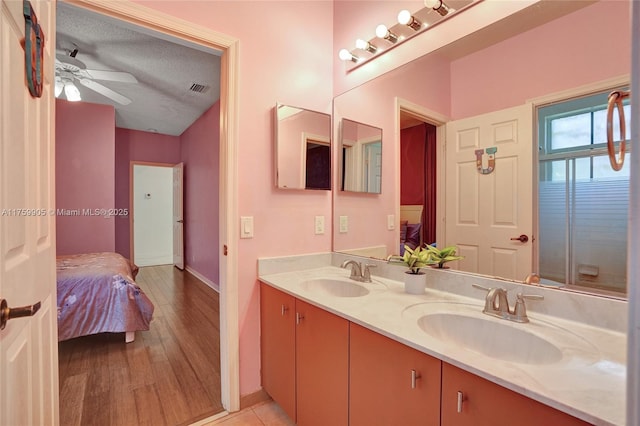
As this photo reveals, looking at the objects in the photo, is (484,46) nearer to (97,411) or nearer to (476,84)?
(476,84)

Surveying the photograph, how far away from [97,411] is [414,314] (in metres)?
1.90

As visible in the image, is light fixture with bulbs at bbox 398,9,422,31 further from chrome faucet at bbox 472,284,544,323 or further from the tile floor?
the tile floor

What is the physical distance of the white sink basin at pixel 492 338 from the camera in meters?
0.95

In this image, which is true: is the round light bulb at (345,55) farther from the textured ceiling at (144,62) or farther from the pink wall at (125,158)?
the pink wall at (125,158)

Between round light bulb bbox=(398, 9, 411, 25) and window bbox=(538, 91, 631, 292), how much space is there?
0.79 metres

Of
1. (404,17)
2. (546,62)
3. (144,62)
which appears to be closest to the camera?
(546,62)

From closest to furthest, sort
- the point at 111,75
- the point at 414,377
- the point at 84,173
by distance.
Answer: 1. the point at 414,377
2. the point at 111,75
3. the point at 84,173

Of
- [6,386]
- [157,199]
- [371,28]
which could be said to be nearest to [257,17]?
[371,28]

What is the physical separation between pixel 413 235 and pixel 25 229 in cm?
159

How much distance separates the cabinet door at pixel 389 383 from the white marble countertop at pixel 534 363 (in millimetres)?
53

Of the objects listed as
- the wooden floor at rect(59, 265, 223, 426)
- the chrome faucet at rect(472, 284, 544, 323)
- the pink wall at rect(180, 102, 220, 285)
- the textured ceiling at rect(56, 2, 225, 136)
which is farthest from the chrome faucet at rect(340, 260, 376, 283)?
the pink wall at rect(180, 102, 220, 285)

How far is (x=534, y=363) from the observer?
3.12 ft

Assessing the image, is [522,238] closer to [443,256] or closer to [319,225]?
[443,256]

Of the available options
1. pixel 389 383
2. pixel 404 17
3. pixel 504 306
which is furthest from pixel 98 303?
pixel 404 17
